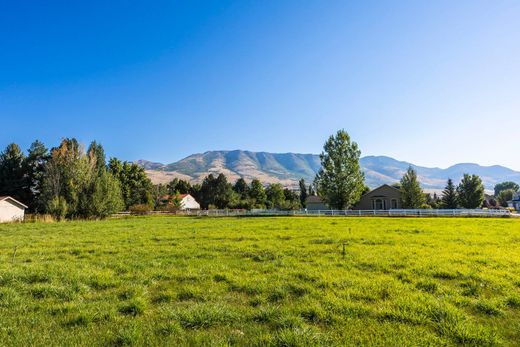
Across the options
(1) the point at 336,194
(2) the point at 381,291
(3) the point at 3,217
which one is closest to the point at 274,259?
(2) the point at 381,291

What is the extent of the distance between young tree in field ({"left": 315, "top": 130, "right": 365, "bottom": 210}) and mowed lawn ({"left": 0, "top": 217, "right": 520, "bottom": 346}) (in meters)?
39.5

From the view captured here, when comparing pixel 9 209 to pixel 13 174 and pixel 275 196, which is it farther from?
pixel 275 196

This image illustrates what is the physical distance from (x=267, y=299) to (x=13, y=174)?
228 feet

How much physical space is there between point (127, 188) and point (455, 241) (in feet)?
233

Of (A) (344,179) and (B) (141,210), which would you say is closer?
(A) (344,179)

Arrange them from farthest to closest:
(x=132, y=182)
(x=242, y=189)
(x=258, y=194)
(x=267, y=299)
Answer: (x=242, y=189) < (x=258, y=194) < (x=132, y=182) < (x=267, y=299)

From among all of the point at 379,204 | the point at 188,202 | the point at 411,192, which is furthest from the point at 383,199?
the point at 188,202

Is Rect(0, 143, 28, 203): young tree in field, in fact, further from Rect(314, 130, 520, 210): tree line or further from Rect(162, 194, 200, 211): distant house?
Rect(314, 130, 520, 210): tree line

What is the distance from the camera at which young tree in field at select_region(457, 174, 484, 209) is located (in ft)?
209

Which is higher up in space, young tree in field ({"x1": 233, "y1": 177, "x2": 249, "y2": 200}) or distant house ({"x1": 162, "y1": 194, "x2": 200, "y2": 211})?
young tree in field ({"x1": 233, "y1": 177, "x2": 249, "y2": 200})

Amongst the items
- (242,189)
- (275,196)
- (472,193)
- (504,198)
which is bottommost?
(504,198)

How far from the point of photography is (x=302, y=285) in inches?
249

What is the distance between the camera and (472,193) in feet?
211

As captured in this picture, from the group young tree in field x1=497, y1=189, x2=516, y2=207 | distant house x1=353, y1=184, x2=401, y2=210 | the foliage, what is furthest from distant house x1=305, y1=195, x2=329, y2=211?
young tree in field x1=497, y1=189, x2=516, y2=207
